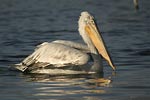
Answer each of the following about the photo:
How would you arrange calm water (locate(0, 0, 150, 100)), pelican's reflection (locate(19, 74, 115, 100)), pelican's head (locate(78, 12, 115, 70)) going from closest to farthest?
1. pelican's reflection (locate(19, 74, 115, 100))
2. calm water (locate(0, 0, 150, 100))
3. pelican's head (locate(78, 12, 115, 70))

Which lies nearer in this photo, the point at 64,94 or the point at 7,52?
the point at 64,94

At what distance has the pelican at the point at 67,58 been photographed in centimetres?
1120

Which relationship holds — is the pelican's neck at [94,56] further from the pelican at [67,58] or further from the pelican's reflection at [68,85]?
the pelican's reflection at [68,85]

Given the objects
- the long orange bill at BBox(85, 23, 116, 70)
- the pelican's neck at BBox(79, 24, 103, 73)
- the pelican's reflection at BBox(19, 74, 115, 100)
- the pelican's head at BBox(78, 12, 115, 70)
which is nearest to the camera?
the pelican's reflection at BBox(19, 74, 115, 100)

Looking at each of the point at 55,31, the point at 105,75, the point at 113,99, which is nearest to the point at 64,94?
the point at 113,99

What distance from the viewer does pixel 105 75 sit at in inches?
445

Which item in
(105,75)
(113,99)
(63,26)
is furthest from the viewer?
(63,26)

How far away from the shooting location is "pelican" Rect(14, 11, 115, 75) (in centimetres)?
1120

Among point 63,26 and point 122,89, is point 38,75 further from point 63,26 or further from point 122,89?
point 63,26

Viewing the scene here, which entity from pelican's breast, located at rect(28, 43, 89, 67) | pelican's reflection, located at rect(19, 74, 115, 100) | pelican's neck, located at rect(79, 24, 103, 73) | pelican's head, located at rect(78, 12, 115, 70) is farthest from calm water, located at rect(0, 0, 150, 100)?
pelican's head, located at rect(78, 12, 115, 70)

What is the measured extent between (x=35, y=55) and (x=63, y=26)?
819cm

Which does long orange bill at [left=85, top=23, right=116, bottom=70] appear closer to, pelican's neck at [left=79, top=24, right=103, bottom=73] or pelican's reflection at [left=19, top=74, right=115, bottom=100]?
pelican's neck at [left=79, top=24, right=103, bottom=73]

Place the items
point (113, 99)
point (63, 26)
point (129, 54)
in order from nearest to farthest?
point (113, 99) < point (129, 54) < point (63, 26)

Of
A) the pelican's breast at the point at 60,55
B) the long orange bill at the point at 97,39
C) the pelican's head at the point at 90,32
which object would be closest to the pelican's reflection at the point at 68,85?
the pelican's breast at the point at 60,55
